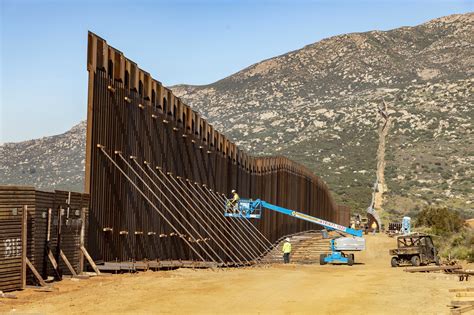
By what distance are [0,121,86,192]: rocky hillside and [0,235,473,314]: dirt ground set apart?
99.3m

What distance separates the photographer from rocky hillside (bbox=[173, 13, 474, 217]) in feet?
333

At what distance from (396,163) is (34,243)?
87.2m

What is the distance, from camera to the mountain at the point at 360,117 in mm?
101188

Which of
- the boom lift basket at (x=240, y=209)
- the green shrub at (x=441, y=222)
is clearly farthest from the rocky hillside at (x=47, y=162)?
the boom lift basket at (x=240, y=209)

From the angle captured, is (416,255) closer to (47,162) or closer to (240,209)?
(240,209)

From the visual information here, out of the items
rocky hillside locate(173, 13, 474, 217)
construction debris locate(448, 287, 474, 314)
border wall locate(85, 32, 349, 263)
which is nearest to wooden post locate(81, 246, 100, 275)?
border wall locate(85, 32, 349, 263)

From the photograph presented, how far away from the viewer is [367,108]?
4924 inches

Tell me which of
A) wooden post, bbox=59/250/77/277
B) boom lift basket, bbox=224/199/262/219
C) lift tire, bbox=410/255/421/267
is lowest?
lift tire, bbox=410/255/421/267

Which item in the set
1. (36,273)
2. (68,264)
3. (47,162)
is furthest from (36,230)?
(47,162)

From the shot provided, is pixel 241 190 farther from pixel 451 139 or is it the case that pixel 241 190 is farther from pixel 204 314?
pixel 451 139

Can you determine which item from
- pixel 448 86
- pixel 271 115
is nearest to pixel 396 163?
pixel 448 86

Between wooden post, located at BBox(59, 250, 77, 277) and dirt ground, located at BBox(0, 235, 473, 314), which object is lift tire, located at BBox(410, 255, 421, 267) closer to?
dirt ground, located at BBox(0, 235, 473, 314)

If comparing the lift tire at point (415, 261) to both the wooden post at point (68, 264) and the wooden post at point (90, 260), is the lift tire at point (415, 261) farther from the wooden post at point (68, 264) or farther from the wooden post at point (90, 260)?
the wooden post at point (68, 264)

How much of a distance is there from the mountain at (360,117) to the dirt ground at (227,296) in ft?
223
